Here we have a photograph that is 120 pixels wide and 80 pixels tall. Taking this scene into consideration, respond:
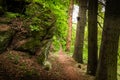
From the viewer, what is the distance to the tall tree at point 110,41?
8938mm

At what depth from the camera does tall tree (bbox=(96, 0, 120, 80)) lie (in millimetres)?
8938

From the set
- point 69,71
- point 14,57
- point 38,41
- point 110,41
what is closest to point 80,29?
point 69,71

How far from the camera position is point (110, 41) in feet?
29.9

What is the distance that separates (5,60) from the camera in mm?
8547

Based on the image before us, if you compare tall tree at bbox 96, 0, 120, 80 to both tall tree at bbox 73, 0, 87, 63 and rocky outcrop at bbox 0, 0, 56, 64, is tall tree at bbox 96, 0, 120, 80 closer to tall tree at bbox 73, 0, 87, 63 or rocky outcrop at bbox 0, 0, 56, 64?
rocky outcrop at bbox 0, 0, 56, 64

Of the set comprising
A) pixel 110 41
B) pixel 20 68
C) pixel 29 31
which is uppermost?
pixel 29 31

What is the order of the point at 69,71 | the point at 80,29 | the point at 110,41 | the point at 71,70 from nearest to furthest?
the point at 110,41 < the point at 69,71 < the point at 71,70 < the point at 80,29

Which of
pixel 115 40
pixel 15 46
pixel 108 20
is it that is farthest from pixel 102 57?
pixel 15 46

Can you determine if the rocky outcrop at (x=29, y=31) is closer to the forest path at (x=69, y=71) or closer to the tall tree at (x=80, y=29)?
the forest path at (x=69, y=71)

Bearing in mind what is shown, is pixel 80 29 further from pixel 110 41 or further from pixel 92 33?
pixel 110 41

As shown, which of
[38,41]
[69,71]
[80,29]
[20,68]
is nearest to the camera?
[20,68]

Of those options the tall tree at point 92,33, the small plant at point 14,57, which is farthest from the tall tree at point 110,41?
the small plant at point 14,57

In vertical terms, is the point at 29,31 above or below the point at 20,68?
above

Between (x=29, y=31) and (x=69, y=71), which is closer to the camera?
(x=29, y=31)
